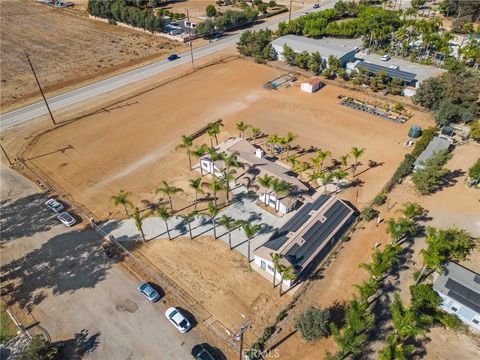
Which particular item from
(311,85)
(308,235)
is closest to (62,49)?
(311,85)

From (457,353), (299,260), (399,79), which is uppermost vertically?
(399,79)

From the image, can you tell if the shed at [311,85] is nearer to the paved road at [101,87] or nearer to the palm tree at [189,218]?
the paved road at [101,87]

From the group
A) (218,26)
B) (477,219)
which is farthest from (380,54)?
(477,219)

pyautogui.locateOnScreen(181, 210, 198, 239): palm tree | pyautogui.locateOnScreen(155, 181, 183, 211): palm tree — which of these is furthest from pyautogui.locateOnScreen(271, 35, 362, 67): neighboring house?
pyautogui.locateOnScreen(181, 210, 198, 239): palm tree

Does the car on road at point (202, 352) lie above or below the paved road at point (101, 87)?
below

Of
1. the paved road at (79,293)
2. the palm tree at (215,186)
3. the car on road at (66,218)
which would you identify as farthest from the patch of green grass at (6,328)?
the palm tree at (215,186)

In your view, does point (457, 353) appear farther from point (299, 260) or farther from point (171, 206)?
point (171, 206)
